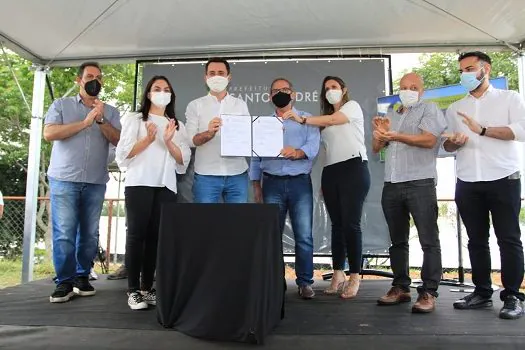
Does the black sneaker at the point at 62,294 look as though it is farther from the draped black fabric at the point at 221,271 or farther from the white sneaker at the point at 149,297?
the draped black fabric at the point at 221,271

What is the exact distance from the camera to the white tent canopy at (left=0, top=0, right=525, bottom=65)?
3090mm

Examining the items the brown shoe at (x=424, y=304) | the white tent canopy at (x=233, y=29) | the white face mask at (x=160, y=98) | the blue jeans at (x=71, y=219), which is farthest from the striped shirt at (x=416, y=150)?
the blue jeans at (x=71, y=219)

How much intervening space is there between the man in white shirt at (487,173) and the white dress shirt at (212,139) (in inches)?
53.5

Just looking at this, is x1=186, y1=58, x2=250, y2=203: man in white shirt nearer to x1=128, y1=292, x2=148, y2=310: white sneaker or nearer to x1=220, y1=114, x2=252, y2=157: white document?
x1=220, y1=114, x2=252, y2=157: white document

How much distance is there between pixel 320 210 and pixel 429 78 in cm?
474

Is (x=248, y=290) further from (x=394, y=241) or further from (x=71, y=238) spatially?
(x=71, y=238)

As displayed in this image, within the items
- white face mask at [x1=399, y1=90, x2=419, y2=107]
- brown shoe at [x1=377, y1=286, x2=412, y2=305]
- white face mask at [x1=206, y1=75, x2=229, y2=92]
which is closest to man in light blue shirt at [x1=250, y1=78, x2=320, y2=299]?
white face mask at [x1=206, y1=75, x2=229, y2=92]

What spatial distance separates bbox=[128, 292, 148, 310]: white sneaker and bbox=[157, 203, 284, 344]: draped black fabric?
339 millimetres

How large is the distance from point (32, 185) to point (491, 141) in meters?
3.64

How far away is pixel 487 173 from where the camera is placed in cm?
228

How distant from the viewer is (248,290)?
69.9 inches

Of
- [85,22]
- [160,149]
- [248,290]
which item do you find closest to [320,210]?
[160,149]

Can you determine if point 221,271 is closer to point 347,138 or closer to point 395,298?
point 395,298

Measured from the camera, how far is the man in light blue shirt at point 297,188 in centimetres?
262
